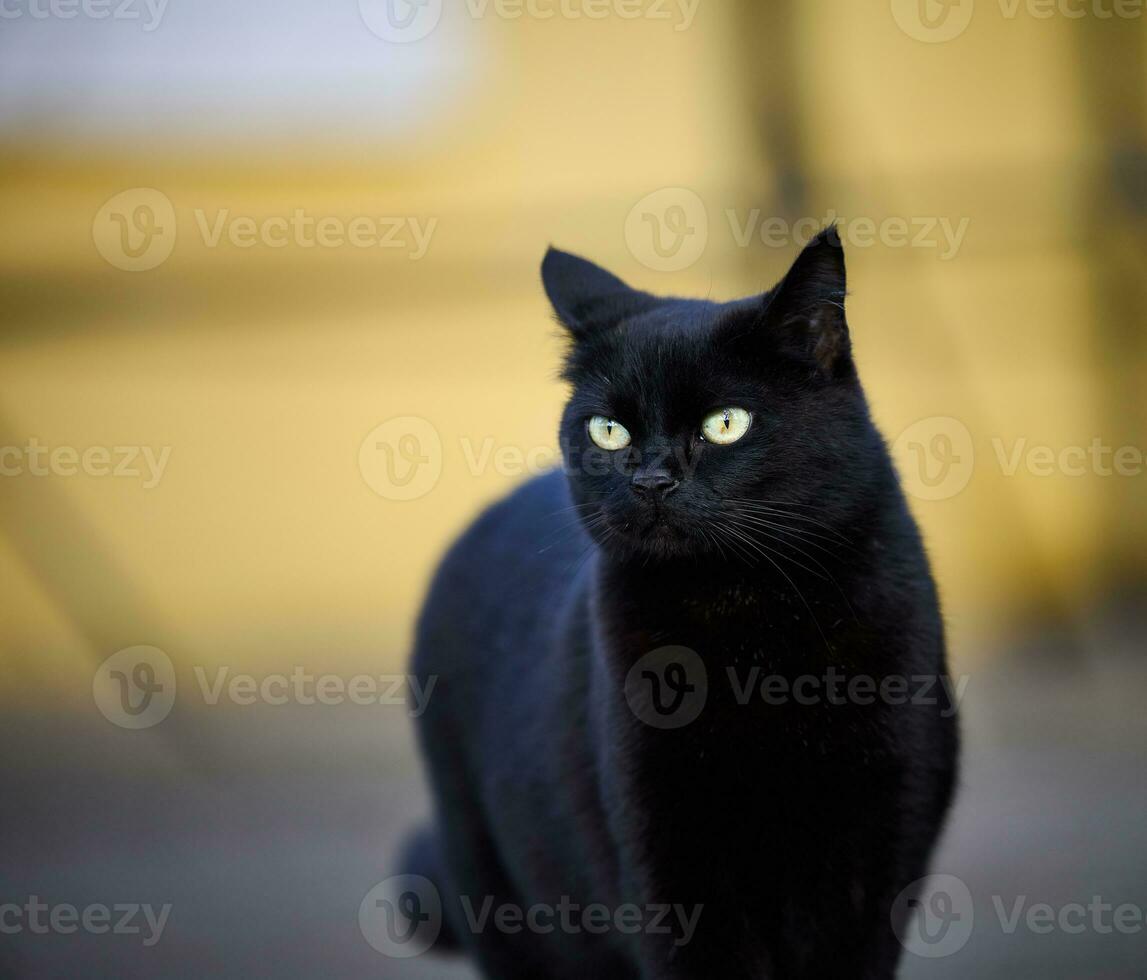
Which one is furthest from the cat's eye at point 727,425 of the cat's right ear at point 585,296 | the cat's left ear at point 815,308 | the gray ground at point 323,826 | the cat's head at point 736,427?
the gray ground at point 323,826

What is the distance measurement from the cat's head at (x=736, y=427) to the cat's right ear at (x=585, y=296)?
14cm

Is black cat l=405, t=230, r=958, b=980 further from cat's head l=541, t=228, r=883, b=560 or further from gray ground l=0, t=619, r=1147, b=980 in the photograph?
gray ground l=0, t=619, r=1147, b=980

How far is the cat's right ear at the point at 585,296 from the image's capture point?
1.75 meters

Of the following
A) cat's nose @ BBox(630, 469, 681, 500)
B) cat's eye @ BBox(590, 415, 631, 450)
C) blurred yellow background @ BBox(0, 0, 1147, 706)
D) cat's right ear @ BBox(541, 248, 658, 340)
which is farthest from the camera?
blurred yellow background @ BBox(0, 0, 1147, 706)

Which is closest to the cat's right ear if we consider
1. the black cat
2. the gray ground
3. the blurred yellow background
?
the black cat

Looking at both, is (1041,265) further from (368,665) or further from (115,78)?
(115,78)

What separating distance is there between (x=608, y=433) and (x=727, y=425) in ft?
0.59

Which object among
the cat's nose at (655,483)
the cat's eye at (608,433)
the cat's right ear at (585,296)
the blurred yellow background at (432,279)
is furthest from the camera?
the blurred yellow background at (432,279)

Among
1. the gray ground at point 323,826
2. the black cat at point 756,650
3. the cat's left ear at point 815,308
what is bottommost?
the gray ground at point 323,826

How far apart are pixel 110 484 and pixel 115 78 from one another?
128cm

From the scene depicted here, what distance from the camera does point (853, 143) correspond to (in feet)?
11.1

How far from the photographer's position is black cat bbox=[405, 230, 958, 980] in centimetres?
150

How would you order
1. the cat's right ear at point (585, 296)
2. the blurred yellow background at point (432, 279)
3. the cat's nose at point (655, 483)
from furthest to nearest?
the blurred yellow background at point (432, 279) < the cat's right ear at point (585, 296) < the cat's nose at point (655, 483)

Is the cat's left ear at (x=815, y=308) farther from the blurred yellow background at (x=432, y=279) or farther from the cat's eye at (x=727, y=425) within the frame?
the blurred yellow background at (x=432, y=279)
